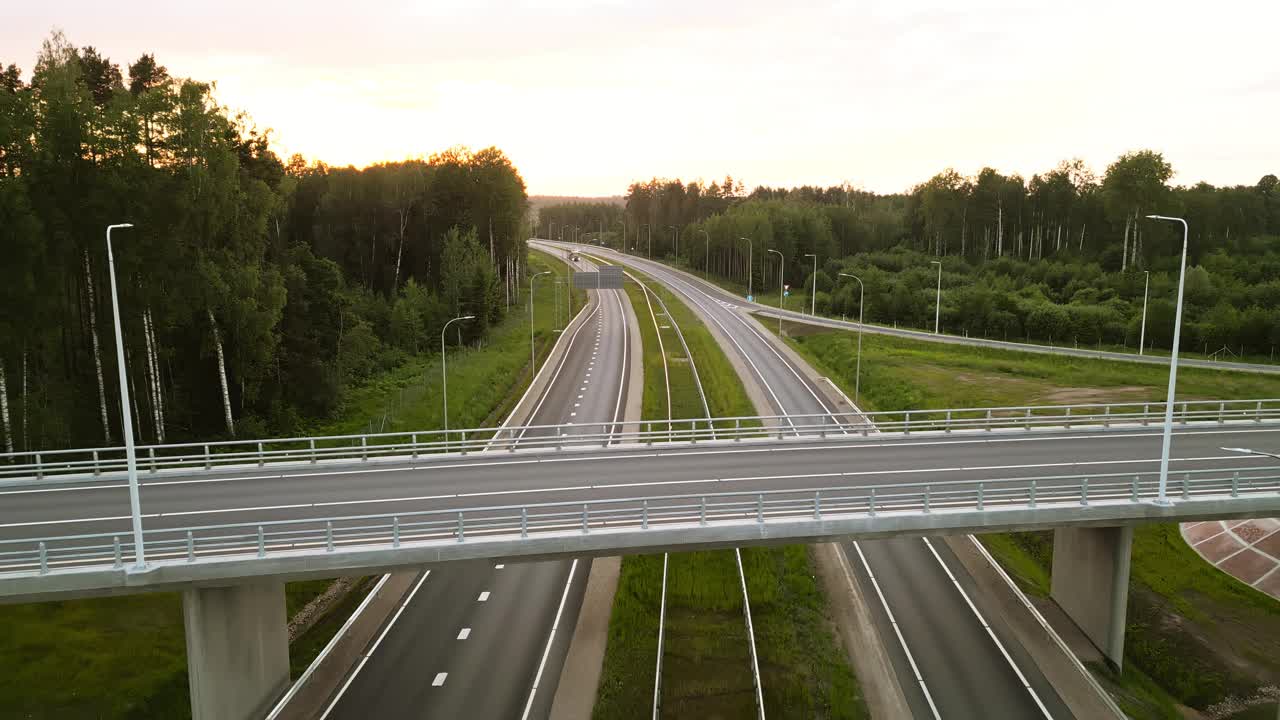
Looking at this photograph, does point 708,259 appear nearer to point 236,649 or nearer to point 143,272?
point 143,272

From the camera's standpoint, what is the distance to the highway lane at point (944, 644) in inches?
1063

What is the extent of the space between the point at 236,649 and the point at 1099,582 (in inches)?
1171

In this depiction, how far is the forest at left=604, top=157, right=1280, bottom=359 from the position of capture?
87.1m

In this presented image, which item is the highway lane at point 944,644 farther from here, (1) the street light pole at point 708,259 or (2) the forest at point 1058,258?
(1) the street light pole at point 708,259

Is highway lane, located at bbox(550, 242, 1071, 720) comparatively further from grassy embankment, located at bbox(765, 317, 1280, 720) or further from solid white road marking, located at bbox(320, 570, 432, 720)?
solid white road marking, located at bbox(320, 570, 432, 720)

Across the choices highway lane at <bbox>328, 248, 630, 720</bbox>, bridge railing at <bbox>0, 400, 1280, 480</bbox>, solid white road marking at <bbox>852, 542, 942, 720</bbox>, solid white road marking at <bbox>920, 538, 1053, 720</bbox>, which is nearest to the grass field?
bridge railing at <bbox>0, 400, 1280, 480</bbox>

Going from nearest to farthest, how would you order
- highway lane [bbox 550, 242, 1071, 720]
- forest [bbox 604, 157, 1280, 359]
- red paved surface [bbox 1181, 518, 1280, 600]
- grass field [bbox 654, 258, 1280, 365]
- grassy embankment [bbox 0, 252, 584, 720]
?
grassy embankment [bbox 0, 252, 584, 720] → highway lane [bbox 550, 242, 1071, 720] → red paved surface [bbox 1181, 518, 1280, 600] → grass field [bbox 654, 258, 1280, 365] → forest [bbox 604, 157, 1280, 359]

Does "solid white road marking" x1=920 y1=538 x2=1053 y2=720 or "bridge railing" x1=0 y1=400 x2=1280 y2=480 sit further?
"bridge railing" x1=0 y1=400 x2=1280 y2=480

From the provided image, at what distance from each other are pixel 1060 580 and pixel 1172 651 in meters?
4.34

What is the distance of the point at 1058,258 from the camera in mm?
119438

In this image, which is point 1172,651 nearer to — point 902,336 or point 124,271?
point 124,271

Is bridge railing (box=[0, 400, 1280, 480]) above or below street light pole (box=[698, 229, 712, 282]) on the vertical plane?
below

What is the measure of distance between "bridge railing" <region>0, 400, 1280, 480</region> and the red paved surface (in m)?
5.28

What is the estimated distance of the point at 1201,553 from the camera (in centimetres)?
3812
